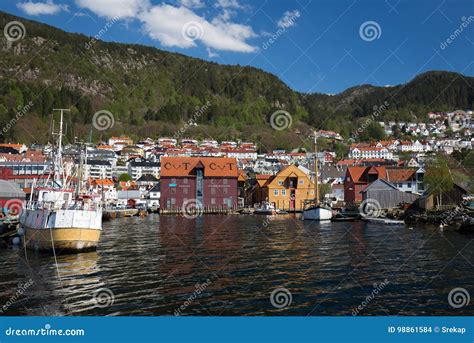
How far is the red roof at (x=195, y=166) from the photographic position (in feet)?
268

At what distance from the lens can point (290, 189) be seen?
8144 centimetres

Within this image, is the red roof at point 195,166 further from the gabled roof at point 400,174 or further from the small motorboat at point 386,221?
the small motorboat at point 386,221

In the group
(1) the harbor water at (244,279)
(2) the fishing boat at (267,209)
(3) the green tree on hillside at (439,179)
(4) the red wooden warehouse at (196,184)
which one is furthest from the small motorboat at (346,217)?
(4) the red wooden warehouse at (196,184)

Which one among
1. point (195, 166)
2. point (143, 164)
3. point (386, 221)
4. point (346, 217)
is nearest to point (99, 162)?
point (143, 164)

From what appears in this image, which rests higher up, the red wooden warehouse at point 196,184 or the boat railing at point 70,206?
the red wooden warehouse at point 196,184

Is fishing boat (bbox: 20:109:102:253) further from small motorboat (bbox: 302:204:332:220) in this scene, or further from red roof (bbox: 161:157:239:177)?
red roof (bbox: 161:157:239:177)

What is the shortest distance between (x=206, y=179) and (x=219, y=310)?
69802mm

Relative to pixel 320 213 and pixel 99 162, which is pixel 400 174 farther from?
pixel 99 162

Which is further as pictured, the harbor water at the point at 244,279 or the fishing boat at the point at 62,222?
the fishing boat at the point at 62,222

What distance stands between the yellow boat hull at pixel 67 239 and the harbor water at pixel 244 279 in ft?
Result: 2.34

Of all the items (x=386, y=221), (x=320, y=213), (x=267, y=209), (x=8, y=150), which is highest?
(x=8, y=150)

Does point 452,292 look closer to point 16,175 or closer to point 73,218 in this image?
point 73,218

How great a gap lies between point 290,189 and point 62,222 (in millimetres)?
60237

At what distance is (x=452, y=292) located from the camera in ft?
47.9
